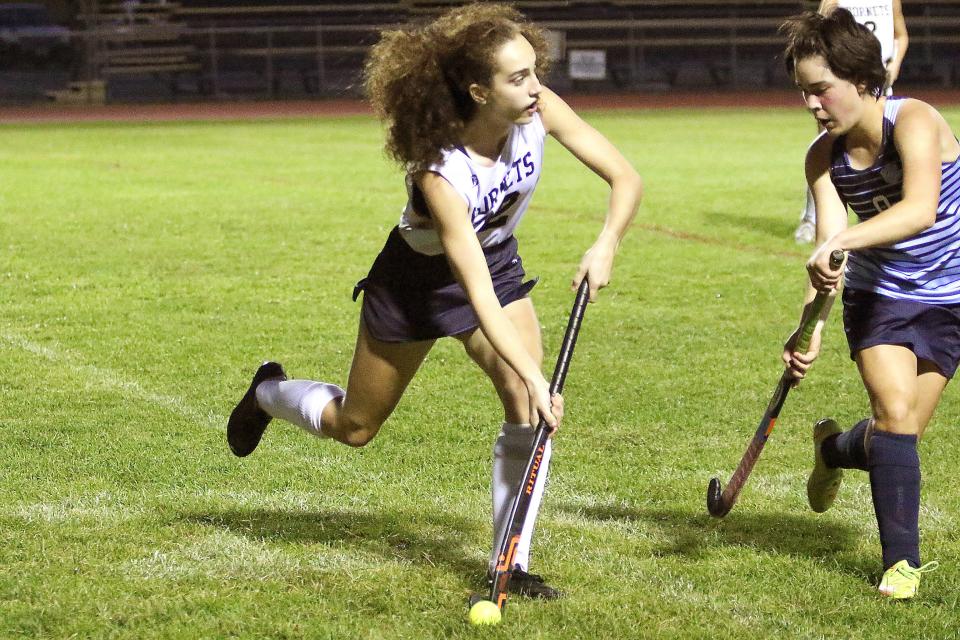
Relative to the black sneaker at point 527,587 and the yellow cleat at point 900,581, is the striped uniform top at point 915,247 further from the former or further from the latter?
the black sneaker at point 527,587

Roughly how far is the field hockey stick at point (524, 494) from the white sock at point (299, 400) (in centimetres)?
87

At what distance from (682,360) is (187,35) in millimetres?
27962

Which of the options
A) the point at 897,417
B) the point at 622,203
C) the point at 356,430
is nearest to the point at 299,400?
the point at 356,430

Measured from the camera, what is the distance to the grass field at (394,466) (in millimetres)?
3711

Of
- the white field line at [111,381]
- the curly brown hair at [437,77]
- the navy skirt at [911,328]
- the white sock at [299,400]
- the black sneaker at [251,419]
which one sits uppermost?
the curly brown hair at [437,77]

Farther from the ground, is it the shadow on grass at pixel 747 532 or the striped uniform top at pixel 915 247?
the striped uniform top at pixel 915 247

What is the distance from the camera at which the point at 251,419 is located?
470 centimetres

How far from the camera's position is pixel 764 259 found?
32.7 feet

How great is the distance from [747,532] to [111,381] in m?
3.22

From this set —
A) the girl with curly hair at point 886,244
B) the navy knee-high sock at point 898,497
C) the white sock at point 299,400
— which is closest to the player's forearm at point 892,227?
the girl with curly hair at point 886,244

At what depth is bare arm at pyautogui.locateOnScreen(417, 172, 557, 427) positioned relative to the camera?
337cm

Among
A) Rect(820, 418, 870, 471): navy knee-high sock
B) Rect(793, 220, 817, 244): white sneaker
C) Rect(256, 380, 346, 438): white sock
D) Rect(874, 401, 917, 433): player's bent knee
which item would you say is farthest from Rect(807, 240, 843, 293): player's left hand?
Rect(793, 220, 817, 244): white sneaker

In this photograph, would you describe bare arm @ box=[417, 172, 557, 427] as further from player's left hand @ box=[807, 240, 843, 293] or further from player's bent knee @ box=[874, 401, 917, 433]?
player's bent knee @ box=[874, 401, 917, 433]

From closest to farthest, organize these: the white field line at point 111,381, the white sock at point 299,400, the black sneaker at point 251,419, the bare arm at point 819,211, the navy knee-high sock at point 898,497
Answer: the navy knee-high sock at point 898,497, the bare arm at point 819,211, the white sock at point 299,400, the black sneaker at point 251,419, the white field line at point 111,381
